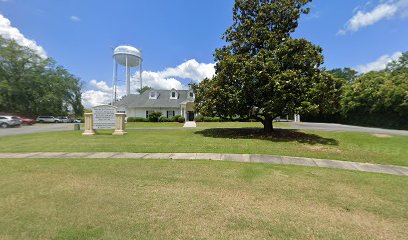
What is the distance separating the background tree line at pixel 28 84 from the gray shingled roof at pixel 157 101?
1544cm

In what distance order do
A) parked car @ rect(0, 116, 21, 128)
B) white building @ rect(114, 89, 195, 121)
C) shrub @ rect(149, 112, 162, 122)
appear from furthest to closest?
white building @ rect(114, 89, 195, 121)
shrub @ rect(149, 112, 162, 122)
parked car @ rect(0, 116, 21, 128)

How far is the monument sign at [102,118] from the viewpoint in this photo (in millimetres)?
16375

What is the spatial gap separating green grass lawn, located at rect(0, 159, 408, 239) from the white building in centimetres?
2908

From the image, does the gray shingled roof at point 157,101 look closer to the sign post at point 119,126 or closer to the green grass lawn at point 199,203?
the sign post at point 119,126

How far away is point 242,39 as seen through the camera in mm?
14883

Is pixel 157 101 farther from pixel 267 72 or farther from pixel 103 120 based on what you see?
pixel 267 72

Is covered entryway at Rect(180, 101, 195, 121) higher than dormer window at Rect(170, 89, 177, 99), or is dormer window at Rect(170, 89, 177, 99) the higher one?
dormer window at Rect(170, 89, 177, 99)

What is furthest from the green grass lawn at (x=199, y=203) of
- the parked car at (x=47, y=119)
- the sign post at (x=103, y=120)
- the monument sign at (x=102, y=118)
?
the parked car at (x=47, y=119)

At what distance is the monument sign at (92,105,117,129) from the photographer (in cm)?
1638

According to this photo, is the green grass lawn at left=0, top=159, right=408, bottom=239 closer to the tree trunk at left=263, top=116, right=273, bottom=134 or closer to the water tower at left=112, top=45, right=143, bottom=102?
the tree trunk at left=263, top=116, right=273, bottom=134

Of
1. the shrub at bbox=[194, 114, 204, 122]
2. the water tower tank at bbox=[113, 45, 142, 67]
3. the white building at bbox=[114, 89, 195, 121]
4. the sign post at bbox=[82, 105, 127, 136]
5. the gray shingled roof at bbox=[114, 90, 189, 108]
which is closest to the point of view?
the sign post at bbox=[82, 105, 127, 136]

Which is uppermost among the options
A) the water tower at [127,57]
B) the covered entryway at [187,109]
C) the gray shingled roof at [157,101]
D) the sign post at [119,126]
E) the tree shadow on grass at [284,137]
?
the water tower at [127,57]

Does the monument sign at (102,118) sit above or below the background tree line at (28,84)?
below

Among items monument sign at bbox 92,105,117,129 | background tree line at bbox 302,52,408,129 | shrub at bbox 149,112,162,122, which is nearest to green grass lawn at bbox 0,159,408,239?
monument sign at bbox 92,105,117,129
